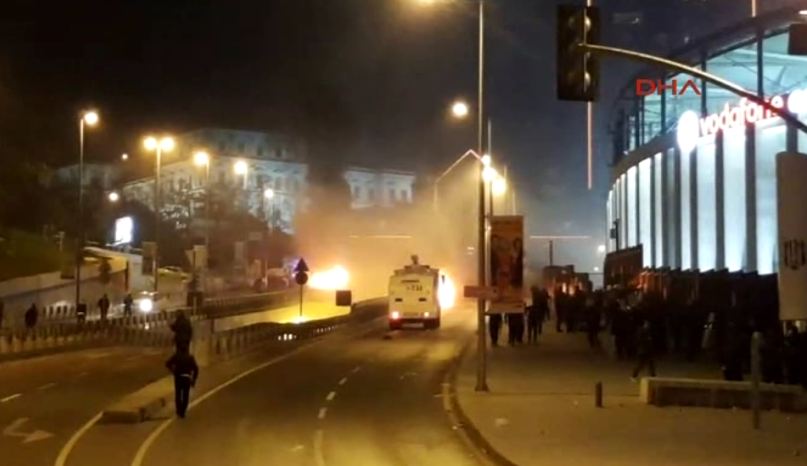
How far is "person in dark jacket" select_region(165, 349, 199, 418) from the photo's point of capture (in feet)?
70.3

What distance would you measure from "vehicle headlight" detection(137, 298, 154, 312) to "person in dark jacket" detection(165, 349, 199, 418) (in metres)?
48.0

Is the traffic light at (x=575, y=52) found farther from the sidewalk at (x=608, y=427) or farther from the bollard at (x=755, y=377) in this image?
the bollard at (x=755, y=377)

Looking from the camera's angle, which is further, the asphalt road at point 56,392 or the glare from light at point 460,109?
the glare from light at point 460,109

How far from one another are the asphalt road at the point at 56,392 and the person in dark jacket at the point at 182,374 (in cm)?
180

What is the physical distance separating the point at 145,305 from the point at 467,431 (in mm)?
54084

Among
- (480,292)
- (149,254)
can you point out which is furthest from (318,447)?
(149,254)

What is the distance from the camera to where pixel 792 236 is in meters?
14.7

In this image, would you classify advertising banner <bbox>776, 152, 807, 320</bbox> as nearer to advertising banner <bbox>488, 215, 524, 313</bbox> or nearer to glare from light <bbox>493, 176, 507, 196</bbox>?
advertising banner <bbox>488, 215, 524, 313</bbox>

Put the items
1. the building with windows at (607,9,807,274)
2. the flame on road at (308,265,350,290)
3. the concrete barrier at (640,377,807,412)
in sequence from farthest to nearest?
1. the flame on road at (308,265,350,290)
2. the building with windows at (607,9,807,274)
3. the concrete barrier at (640,377,807,412)

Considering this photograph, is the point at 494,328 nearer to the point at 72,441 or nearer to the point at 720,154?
the point at 720,154

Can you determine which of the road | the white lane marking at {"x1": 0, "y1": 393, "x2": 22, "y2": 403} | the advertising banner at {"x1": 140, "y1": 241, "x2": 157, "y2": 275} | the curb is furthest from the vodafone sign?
the white lane marking at {"x1": 0, "y1": 393, "x2": 22, "y2": 403}

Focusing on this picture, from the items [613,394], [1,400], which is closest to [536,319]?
[613,394]

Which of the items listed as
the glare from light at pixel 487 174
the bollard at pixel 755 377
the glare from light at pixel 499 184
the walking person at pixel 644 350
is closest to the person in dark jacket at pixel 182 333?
the glare from light at pixel 487 174

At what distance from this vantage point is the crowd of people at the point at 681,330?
80.2ft
